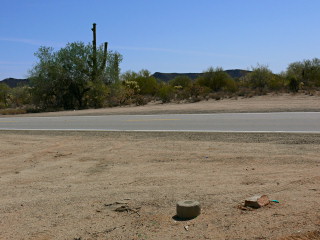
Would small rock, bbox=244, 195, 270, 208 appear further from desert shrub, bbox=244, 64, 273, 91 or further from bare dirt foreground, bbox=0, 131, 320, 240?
desert shrub, bbox=244, 64, 273, 91

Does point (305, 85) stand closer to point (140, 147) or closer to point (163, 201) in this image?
point (140, 147)

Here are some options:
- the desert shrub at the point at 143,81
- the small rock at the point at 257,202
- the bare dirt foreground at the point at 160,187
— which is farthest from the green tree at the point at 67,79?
the small rock at the point at 257,202

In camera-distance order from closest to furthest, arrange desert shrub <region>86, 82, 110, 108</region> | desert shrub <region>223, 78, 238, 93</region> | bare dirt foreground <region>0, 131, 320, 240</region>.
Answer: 1. bare dirt foreground <region>0, 131, 320, 240</region>
2. desert shrub <region>86, 82, 110, 108</region>
3. desert shrub <region>223, 78, 238, 93</region>

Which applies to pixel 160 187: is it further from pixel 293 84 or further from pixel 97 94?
pixel 293 84

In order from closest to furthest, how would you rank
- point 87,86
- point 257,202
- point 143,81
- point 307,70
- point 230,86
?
point 257,202 → point 87,86 → point 230,86 → point 307,70 → point 143,81

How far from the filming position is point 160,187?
298 inches

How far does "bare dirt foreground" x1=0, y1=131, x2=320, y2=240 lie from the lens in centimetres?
546

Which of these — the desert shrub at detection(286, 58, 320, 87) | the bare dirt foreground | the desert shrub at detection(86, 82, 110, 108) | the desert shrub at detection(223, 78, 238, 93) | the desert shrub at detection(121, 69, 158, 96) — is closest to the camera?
the bare dirt foreground

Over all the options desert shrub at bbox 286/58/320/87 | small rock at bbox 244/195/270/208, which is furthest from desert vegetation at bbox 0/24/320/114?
small rock at bbox 244/195/270/208

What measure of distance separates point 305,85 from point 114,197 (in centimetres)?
3480

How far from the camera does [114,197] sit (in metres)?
7.12

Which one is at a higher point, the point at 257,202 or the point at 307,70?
the point at 307,70

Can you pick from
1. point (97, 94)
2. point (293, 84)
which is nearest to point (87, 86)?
point (97, 94)

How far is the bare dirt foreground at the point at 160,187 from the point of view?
5.46 metres
